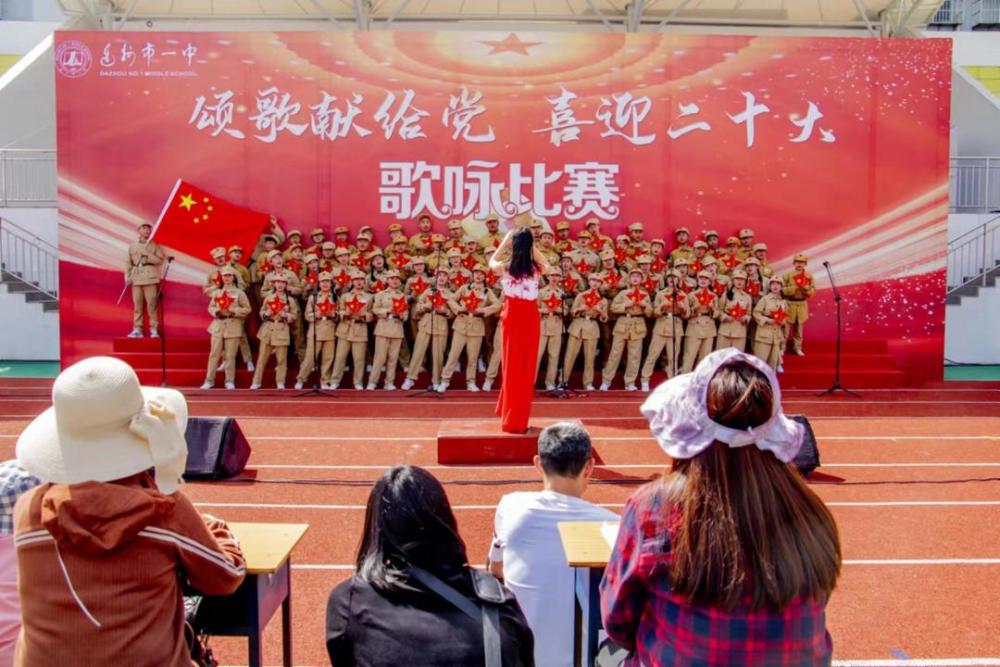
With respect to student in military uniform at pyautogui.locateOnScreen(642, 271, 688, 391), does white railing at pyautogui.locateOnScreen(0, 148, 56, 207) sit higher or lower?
higher

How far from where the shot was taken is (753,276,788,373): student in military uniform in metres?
9.77

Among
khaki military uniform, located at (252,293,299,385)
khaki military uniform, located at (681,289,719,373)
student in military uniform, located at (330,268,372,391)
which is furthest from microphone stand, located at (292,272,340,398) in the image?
khaki military uniform, located at (681,289,719,373)

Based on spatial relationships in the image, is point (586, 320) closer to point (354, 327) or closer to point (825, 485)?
point (354, 327)

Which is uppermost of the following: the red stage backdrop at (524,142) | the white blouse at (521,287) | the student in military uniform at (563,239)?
the red stage backdrop at (524,142)

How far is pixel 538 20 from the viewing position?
1431cm

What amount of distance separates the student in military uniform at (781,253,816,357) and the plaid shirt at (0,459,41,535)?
9.30 meters

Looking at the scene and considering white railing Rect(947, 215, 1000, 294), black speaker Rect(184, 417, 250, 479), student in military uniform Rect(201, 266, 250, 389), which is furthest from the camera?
white railing Rect(947, 215, 1000, 294)

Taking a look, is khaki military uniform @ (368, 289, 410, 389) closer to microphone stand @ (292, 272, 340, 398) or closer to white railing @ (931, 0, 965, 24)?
microphone stand @ (292, 272, 340, 398)

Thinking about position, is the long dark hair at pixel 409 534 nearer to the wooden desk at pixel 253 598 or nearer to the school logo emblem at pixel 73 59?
the wooden desk at pixel 253 598

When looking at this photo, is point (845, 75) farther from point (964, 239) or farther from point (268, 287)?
point (268, 287)

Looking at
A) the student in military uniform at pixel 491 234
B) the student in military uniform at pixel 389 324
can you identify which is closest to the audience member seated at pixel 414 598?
the student in military uniform at pixel 389 324

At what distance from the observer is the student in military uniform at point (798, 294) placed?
33.9ft

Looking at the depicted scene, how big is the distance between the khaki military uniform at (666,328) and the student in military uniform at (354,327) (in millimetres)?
3208

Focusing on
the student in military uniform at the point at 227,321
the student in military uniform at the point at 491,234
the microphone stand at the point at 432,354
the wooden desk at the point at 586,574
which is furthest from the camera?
the student in military uniform at the point at 491,234
